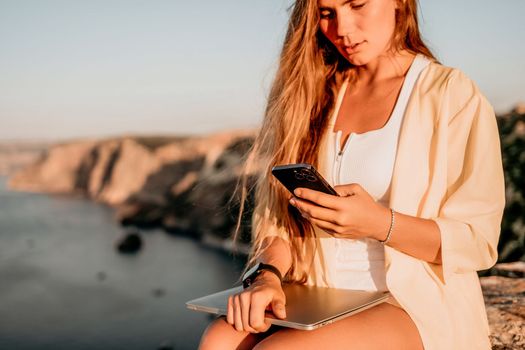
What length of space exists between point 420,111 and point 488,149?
0.73ft

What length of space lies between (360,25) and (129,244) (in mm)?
28957

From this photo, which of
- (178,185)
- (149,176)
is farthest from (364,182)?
(149,176)

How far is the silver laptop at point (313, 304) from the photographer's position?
4.16 ft

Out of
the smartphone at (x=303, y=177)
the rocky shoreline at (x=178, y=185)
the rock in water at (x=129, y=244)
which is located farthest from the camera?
the rock in water at (x=129, y=244)

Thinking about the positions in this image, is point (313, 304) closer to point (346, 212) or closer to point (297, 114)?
point (346, 212)

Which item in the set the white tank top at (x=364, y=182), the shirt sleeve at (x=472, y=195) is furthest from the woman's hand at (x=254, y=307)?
the shirt sleeve at (x=472, y=195)

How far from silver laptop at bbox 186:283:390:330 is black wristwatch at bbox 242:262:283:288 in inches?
2.4

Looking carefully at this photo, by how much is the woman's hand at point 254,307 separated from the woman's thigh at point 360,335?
60 millimetres

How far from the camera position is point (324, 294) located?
4.95 feet

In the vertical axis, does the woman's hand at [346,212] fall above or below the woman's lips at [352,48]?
below

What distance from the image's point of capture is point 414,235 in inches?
54.4

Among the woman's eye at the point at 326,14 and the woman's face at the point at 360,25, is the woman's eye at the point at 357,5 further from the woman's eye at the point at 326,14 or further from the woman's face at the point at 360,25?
the woman's eye at the point at 326,14

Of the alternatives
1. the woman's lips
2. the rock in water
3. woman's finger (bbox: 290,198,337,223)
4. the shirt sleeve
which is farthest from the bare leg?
the rock in water

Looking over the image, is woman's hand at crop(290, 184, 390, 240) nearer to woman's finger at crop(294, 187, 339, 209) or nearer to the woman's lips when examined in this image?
woman's finger at crop(294, 187, 339, 209)
